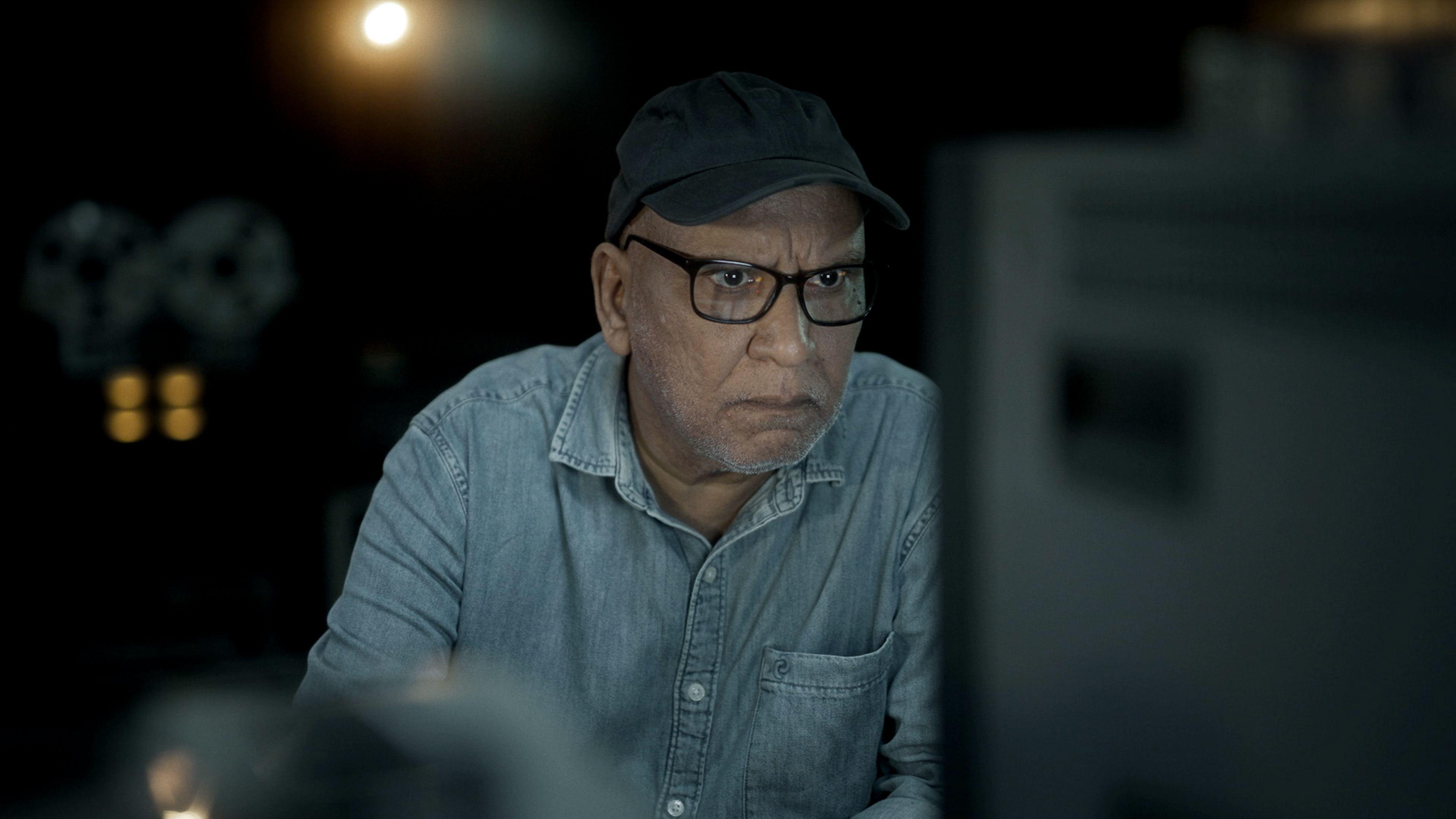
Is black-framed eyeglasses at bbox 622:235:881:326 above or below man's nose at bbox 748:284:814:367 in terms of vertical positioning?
above

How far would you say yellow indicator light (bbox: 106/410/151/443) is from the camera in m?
3.30

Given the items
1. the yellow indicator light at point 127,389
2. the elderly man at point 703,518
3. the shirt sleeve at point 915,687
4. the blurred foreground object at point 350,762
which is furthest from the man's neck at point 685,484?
the yellow indicator light at point 127,389

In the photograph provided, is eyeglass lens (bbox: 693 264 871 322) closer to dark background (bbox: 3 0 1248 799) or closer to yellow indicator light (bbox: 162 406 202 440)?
dark background (bbox: 3 0 1248 799)

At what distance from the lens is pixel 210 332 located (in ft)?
12.0

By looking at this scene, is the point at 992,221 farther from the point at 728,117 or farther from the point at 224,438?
the point at 224,438

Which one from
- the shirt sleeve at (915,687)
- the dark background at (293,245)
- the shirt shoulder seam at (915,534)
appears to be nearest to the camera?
the shirt sleeve at (915,687)

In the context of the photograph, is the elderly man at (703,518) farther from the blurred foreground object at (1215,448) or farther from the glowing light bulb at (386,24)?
the glowing light bulb at (386,24)

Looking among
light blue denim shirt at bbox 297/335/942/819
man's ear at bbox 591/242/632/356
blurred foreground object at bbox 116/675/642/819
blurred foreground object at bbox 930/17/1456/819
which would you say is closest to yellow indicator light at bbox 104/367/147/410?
light blue denim shirt at bbox 297/335/942/819

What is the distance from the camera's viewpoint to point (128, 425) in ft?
10.9

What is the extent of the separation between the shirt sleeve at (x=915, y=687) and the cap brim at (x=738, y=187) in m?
0.42

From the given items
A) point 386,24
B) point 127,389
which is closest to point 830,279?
point 386,24

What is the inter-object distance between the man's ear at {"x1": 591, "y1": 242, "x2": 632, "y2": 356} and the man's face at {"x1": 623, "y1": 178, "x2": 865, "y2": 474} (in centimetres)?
9

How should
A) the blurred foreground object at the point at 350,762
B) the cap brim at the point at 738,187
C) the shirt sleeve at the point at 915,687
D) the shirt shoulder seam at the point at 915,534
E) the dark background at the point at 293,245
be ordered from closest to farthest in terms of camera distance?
the blurred foreground object at the point at 350,762, the cap brim at the point at 738,187, the shirt sleeve at the point at 915,687, the shirt shoulder seam at the point at 915,534, the dark background at the point at 293,245

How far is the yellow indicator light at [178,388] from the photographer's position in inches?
134
